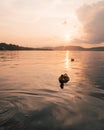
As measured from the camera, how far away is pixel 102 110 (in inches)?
559

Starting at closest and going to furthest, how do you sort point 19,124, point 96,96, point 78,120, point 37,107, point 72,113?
point 19,124, point 78,120, point 72,113, point 37,107, point 96,96

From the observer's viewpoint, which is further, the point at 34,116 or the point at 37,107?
the point at 37,107

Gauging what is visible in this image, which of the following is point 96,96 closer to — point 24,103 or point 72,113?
point 72,113

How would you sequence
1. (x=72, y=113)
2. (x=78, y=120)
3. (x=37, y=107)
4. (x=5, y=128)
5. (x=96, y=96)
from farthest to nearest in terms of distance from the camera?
(x=96, y=96)
(x=37, y=107)
(x=72, y=113)
(x=78, y=120)
(x=5, y=128)

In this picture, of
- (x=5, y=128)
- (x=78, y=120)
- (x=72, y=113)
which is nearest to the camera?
(x=5, y=128)

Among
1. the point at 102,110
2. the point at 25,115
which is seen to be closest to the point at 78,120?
the point at 102,110

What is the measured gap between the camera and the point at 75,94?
19.1 meters

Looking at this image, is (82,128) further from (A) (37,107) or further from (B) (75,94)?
(B) (75,94)

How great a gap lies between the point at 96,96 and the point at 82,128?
762cm

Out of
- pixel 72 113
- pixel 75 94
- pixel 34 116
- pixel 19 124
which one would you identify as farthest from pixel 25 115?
pixel 75 94

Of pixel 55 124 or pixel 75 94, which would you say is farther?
pixel 75 94

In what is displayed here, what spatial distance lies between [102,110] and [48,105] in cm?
436

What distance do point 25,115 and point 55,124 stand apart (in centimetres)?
236

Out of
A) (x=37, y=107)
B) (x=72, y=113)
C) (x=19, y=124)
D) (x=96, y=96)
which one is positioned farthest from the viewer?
(x=96, y=96)
